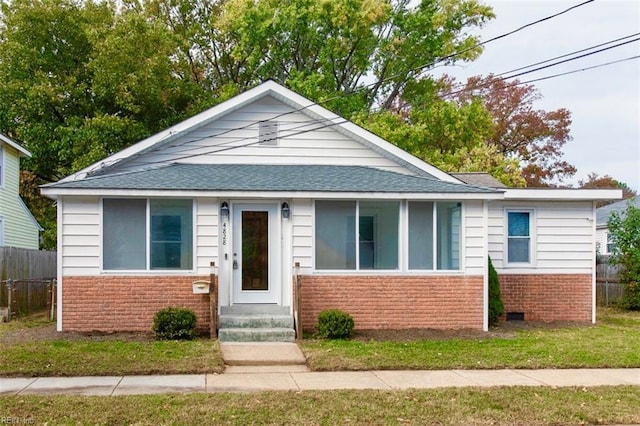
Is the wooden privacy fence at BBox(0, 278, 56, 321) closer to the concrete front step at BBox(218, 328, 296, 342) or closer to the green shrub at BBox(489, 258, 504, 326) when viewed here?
the concrete front step at BBox(218, 328, 296, 342)

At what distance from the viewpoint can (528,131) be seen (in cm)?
4072

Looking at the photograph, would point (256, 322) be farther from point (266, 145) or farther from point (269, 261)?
point (266, 145)

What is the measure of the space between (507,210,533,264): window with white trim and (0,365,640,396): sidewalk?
5.50 m

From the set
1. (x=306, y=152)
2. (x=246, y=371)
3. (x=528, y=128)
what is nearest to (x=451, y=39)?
(x=528, y=128)

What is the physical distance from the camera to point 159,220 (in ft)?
44.3

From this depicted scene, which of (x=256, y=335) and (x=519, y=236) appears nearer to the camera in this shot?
(x=256, y=335)

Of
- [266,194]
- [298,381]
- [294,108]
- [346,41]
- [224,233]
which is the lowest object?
[298,381]

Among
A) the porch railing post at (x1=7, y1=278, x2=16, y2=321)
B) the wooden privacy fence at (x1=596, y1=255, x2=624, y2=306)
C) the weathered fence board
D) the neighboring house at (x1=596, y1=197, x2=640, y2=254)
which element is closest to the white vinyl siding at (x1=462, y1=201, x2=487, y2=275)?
the wooden privacy fence at (x1=596, y1=255, x2=624, y2=306)

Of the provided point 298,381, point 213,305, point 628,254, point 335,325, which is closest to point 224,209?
point 213,305

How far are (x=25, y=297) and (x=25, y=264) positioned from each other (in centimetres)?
185

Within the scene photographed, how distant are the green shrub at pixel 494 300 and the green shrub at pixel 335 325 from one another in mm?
3592

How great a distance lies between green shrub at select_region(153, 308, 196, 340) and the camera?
12.6m

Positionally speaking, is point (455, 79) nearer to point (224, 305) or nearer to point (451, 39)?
point (451, 39)

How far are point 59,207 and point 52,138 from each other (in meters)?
14.8
